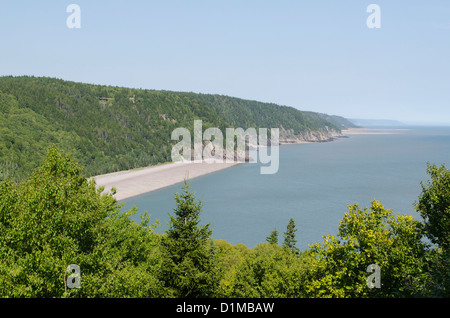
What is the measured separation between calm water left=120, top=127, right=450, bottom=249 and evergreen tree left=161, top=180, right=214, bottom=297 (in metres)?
52.5

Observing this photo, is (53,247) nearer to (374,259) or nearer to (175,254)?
(175,254)

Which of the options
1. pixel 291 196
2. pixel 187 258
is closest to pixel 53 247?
pixel 187 258

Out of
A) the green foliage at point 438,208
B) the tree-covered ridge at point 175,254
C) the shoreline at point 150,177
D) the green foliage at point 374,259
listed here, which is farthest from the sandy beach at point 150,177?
the green foliage at point 438,208

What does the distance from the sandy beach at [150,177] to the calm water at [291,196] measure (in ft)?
19.0

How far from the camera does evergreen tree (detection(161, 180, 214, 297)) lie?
17.6m

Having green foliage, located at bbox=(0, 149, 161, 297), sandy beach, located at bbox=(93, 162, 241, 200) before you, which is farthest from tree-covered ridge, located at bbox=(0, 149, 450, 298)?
sandy beach, located at bbox=(93, 162, 241, 200)

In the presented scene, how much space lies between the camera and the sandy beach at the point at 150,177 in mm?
125069

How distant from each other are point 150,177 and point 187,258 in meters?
135

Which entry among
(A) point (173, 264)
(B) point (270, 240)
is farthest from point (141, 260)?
(B) point (270, 240)

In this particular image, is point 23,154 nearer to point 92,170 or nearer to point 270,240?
point 92,170

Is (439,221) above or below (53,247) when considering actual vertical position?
above

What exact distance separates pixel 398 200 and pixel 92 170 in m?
117

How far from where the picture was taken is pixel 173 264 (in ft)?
58.4

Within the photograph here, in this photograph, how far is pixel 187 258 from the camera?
17.8 m
